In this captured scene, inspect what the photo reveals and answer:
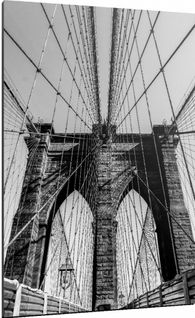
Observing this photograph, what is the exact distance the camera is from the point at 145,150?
Result: 22.0ft

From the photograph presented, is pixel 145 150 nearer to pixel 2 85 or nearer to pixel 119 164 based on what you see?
pixel 119 164

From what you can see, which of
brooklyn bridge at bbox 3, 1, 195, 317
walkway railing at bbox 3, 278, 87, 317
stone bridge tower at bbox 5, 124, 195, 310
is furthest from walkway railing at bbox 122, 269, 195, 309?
stone bridge tower at bbox 5, 124, 195, 310

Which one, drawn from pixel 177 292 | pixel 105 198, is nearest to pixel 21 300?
pixel 177 292

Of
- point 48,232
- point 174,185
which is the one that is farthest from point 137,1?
point 48,232

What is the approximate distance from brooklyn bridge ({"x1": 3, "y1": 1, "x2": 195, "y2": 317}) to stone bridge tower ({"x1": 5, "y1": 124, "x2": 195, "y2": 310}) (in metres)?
0.02

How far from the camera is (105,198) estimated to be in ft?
16.0

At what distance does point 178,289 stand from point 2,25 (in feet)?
8.12

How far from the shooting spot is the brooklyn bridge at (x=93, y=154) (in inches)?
86.2

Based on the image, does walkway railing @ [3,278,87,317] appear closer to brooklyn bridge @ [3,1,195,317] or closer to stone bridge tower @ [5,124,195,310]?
brooklyn bridge @ [3,1,195,317]

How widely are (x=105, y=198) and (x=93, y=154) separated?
175cm

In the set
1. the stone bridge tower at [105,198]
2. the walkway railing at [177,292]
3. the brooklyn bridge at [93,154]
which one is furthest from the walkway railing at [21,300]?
the stone bridge tower at [105,198]

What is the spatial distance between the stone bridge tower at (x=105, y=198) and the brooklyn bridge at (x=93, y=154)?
0.02 meters

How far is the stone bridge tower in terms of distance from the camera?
4453mm

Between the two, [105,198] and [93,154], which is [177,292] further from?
[93,154]
